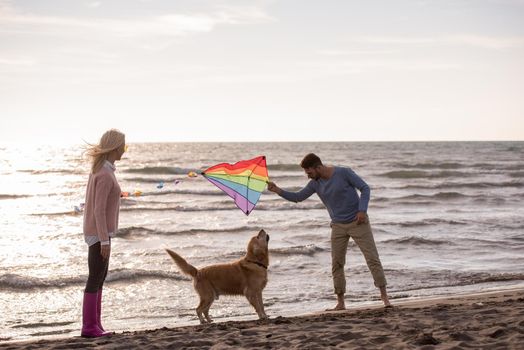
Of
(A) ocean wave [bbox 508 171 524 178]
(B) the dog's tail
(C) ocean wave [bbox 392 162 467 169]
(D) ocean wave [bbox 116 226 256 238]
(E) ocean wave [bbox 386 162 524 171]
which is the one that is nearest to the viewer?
(B) the dog's tail

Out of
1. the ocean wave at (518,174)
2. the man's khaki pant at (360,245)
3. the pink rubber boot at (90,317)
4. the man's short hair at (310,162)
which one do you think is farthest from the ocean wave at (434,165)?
the pink rubber boot at (90,317)

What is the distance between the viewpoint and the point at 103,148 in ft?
20.8

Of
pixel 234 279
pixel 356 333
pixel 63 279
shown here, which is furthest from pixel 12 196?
pixel 356 333

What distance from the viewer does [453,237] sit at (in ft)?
52.5

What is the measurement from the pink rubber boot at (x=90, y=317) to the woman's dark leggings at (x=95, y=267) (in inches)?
3.0

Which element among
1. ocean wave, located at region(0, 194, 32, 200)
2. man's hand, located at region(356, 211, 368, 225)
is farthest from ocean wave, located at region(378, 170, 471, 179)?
man's hand, located at region(356, 211, 368, 225)

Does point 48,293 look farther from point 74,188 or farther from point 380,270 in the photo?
point 74,188

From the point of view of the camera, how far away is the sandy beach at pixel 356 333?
18.8 feet

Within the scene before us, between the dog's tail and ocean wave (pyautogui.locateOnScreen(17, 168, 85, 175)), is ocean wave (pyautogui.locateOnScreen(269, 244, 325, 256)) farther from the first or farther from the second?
ocean wave (pyautogui.locateOnScreen(17, 168, 85, 175))

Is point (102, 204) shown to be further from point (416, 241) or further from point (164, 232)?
point (164, 232)

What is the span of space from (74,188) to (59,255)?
74.2 feet

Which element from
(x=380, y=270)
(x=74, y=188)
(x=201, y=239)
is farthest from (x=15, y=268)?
(x=74, y=188)

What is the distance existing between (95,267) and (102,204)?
619mm

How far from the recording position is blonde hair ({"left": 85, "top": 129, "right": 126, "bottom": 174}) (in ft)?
20.7
